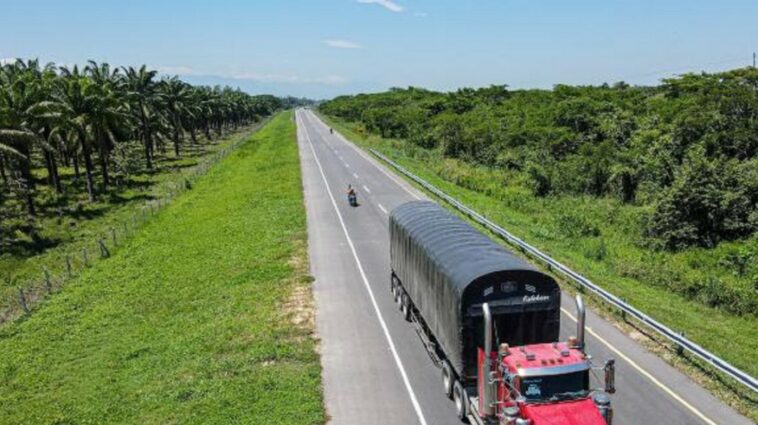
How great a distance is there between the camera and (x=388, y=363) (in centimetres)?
1834

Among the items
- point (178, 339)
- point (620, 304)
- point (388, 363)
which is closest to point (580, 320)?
point (388, 363)

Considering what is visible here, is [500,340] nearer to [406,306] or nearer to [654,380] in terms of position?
[654,380]

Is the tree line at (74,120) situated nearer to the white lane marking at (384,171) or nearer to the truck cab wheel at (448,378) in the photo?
the white lane marking at (384,171)

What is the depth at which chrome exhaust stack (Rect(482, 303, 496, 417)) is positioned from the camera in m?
12.6

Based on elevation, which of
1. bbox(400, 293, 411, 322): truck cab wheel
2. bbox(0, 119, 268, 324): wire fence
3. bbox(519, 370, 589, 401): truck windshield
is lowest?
bbox(0, 119, 268, 324): wire fence

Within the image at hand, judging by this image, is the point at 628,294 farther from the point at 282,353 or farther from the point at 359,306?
the point at 282,353

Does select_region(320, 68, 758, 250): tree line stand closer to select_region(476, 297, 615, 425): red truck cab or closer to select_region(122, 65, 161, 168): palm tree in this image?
select_region(476, 297, 615, 425): red truck cab

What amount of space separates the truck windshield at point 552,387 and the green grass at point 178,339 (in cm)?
579

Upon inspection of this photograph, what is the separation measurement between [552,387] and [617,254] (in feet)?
74.7

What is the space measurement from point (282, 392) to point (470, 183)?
40337mm

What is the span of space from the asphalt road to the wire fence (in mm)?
12220

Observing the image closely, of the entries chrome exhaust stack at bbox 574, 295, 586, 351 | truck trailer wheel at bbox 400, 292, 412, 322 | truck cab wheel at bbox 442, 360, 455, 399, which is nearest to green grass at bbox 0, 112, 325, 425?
truck cab wheel at bbox 442, 360, 455, 399

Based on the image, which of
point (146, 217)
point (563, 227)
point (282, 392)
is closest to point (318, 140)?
point (146, 217)

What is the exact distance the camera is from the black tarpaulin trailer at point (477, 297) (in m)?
13.8
